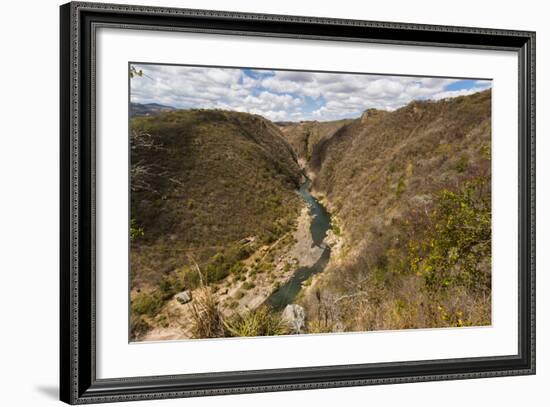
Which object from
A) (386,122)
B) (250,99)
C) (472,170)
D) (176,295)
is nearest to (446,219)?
(472,170)

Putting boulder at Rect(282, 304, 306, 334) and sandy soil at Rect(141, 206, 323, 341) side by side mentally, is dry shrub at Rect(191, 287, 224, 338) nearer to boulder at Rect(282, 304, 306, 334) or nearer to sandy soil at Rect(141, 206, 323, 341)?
sandy soil at Rect(141, 206, 323, 341)

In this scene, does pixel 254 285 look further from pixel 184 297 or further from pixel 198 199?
pixel 198 199

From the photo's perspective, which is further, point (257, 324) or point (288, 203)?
point (288, 203)

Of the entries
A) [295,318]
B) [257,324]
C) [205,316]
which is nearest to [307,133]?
[295,318]

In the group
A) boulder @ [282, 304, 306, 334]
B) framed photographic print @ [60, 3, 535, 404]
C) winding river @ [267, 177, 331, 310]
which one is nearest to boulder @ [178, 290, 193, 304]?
framed photographic print @ [60, 3, 535, 404]

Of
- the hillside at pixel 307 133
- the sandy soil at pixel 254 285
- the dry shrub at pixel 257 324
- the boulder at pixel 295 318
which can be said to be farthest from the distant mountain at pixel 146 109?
the boulder at pixel 295 318
